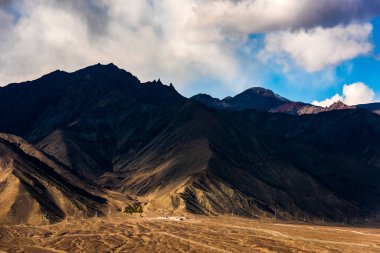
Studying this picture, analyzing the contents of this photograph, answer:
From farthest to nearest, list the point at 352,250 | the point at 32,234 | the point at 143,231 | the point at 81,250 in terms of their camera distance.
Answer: the point at 143,231
the point at 32,234
the point at 352,250
the point at 81,250

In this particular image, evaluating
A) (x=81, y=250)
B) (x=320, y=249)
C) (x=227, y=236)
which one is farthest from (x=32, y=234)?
(x=320, y=249)

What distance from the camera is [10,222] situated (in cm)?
19475

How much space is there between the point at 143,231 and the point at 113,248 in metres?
35.6

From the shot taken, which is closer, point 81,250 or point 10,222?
point 81,250

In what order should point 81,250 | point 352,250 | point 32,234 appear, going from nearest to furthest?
point 81,250 < point 352,250 < point 32,234

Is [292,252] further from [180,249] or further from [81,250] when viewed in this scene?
[81,250]

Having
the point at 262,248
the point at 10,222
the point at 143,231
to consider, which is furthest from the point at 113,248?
the point at 10,222

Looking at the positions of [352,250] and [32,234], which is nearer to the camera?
[352,250]

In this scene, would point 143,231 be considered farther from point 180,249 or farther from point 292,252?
point 292,252

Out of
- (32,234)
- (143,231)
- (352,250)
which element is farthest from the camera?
(143,231)

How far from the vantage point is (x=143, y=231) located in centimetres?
18862

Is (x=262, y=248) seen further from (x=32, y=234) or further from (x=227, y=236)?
(x=32, y=234)

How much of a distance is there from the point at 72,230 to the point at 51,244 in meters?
26.4

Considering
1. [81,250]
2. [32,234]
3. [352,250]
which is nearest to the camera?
[81,250]
